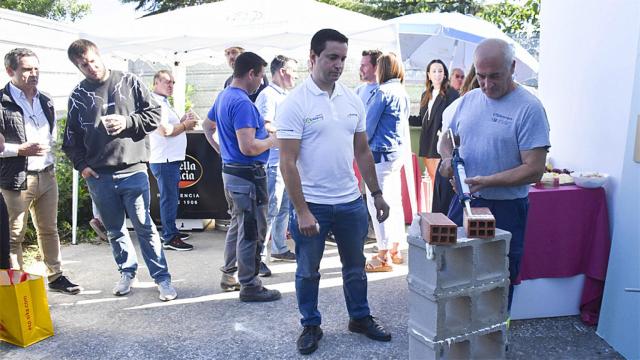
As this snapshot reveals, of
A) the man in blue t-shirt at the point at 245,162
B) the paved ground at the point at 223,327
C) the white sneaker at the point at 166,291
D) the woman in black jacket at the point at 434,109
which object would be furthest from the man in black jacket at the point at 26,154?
the woman in black jacket at the point at 434,109

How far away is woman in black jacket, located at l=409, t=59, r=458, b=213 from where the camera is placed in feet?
18.7

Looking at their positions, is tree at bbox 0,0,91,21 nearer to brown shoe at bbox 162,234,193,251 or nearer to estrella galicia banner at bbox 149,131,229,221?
estrella galicia banner at bbox 149,131,229,221

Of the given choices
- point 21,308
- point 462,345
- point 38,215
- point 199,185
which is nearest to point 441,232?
point 462,345

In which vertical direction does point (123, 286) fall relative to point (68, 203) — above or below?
below

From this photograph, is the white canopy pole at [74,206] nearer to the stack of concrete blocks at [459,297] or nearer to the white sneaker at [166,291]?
the white sneaker at [166,291]

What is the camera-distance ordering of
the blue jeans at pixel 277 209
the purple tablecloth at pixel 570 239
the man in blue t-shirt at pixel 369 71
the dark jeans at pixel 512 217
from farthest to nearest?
the blue jeans at pixel 277 209 < the man in blue t-shirt at pixel 369 71 < the purple tablecloth at pixel 570 239 < the dark jeans at pixel 512 217

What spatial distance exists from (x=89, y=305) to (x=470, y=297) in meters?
3.04

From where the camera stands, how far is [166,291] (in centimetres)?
430

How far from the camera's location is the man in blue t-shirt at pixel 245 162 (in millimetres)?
3898

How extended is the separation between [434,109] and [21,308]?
13.8ft

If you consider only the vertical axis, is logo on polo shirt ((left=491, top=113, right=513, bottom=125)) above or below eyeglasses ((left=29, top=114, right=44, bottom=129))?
above

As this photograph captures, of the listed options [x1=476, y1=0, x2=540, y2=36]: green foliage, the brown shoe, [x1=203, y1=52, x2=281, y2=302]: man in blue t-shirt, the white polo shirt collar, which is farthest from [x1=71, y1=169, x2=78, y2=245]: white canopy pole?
[x1=476, y1=0, x2=540, y2=36]: green foliage

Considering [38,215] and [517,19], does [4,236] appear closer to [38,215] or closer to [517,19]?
[38,215]

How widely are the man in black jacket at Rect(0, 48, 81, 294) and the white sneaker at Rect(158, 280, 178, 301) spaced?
94 centimetres
